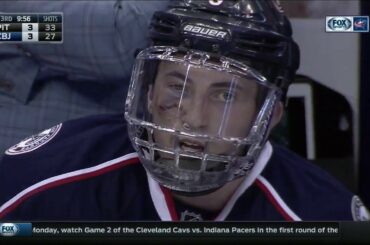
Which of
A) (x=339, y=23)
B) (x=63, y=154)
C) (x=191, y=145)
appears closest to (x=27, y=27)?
(x=63, y=154)

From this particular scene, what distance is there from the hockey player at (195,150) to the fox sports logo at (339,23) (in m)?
0.07

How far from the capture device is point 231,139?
104 cm

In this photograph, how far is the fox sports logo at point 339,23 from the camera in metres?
1.13

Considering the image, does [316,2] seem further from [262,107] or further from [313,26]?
[262,107]

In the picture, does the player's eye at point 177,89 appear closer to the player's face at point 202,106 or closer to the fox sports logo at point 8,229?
the player's face at point 202,106

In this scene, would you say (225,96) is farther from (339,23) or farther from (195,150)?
(339,23)

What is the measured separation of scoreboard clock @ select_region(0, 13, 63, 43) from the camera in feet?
3.64

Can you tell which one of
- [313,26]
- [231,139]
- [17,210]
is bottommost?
[17,210]

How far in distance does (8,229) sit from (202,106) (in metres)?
0.30

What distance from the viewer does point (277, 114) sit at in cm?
115

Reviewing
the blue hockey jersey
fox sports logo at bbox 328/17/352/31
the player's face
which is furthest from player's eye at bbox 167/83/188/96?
fox sports logo at bbox 328/17/352/31

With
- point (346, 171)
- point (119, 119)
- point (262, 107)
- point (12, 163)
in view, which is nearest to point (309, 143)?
point (346, 171)

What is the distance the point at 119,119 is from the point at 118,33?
5.0 inches

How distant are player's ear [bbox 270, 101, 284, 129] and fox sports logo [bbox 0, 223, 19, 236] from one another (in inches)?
15.6
